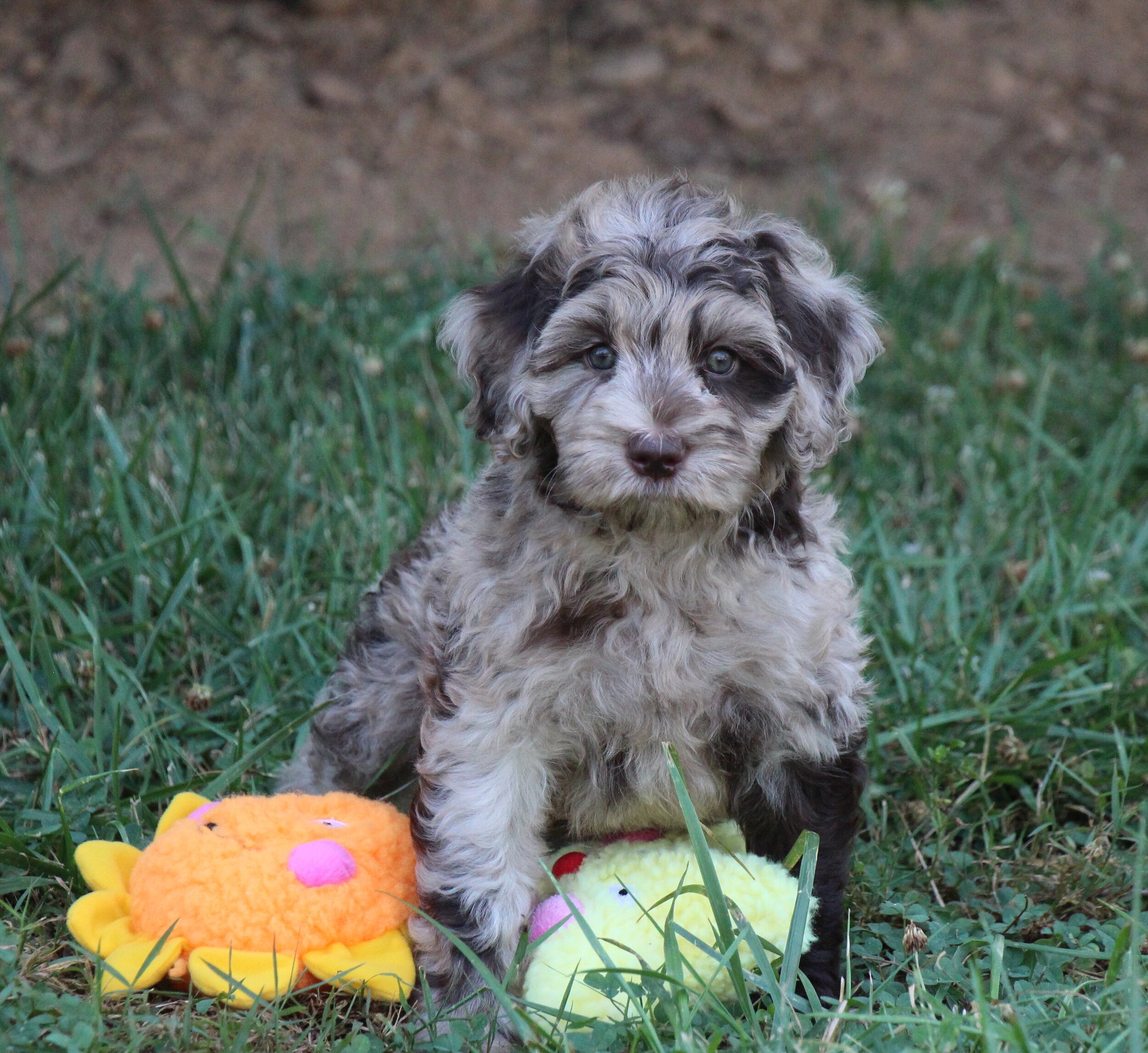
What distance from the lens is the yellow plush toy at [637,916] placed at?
3.03 metres

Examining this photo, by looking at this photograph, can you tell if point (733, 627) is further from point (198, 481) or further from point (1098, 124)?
point (1098, 124)

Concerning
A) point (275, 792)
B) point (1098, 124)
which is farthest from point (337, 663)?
point (1098, 124)

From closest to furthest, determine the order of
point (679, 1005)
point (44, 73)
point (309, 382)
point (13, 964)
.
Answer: point (679, 1005), point (13, 964), point (309, 382), point (44, 73)

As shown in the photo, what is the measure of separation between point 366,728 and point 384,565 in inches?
41.7

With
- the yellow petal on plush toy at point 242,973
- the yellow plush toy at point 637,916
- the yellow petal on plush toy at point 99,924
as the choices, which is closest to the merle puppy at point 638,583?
the yellow plush toy at point 637,916

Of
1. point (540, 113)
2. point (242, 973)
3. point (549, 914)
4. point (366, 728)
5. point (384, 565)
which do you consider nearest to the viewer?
point (242, 973)

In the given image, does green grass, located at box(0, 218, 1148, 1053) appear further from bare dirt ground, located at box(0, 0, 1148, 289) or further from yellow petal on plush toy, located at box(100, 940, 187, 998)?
bare dirt ground, located at box(0, 0, 1148, 289)

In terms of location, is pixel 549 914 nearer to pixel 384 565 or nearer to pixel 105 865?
pixel 105 865

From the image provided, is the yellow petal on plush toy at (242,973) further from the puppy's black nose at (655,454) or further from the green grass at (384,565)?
the puppy's black nose at (655,454)

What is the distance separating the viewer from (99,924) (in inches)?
125

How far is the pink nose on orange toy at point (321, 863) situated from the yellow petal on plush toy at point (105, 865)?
45 centimetres

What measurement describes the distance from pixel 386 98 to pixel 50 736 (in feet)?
18.0

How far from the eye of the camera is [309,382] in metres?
5.88

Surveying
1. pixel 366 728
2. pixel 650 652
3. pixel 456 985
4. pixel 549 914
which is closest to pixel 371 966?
pixel 456 985
